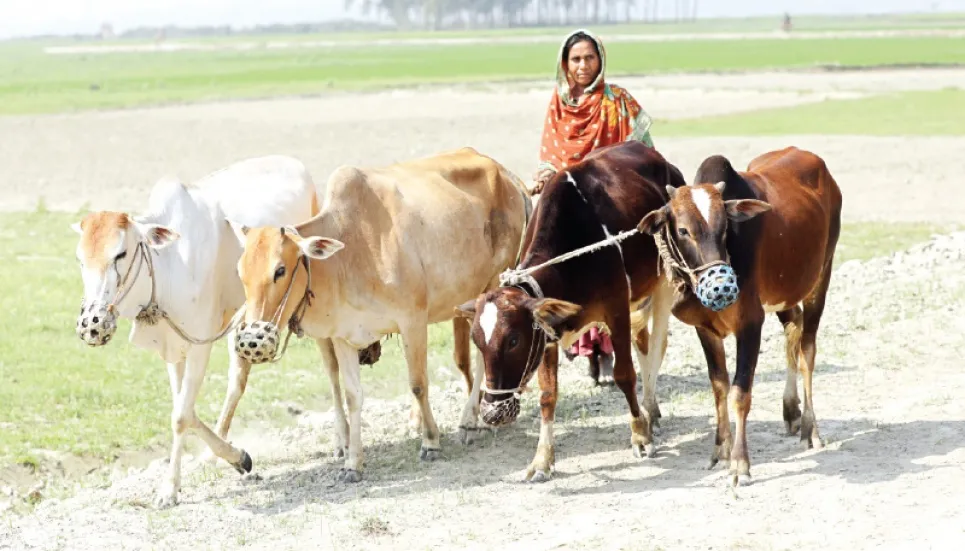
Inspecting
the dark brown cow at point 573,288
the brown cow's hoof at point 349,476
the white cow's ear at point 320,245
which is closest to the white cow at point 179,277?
the brown cow's hoof at point 349,476

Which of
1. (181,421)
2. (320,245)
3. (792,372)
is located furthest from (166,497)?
(792,372)

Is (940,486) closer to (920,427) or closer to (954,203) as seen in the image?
(920,427)

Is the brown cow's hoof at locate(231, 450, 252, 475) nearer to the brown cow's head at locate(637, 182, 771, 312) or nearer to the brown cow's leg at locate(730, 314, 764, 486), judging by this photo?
the brown cow's head at locate(637, 182, 771, 312)

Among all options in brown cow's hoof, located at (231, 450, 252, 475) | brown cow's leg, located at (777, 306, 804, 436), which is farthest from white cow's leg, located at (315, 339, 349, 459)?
brown cow's leg, located at (777, 306, 804, 436)

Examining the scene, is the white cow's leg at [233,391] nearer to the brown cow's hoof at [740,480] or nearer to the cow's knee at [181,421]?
the cow's knee at [181,421]

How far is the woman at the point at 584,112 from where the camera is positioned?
31.0 feet

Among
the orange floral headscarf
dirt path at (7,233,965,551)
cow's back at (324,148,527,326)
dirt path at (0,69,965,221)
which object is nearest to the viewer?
dirt path at (7,233,965,551)

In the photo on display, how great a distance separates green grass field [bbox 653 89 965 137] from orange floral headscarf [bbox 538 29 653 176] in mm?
19469

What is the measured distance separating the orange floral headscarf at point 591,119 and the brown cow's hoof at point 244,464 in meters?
2.98

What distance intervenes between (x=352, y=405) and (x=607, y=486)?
1.73 metres

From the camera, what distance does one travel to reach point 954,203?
19625mm

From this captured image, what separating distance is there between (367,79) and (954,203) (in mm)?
42786

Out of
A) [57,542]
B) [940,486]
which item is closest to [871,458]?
[940,486]

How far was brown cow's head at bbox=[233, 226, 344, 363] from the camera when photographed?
24.1 feet
